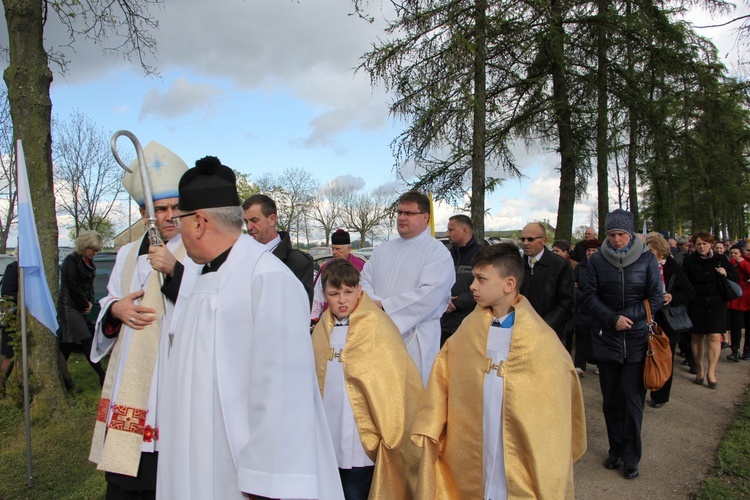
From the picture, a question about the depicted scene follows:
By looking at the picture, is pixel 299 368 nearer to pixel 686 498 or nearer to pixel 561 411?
pixel 561 411

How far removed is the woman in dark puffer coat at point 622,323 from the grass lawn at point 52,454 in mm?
4218

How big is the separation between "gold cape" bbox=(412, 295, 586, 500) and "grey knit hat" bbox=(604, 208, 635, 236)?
1.96 metres

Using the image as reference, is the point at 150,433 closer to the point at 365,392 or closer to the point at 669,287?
the point at 365,392

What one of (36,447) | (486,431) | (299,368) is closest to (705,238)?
(486,431)

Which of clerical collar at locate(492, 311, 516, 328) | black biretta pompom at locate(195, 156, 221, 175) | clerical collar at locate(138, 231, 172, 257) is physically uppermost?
black biretta pompom at locate(195, 156, 221, 175)

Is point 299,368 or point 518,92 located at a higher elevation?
point 518,92

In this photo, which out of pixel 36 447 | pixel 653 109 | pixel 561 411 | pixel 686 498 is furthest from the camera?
pixel 653 109

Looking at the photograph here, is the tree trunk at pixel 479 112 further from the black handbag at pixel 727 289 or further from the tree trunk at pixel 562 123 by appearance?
the black handbag at pixel 727 289

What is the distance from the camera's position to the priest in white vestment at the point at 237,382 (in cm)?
183

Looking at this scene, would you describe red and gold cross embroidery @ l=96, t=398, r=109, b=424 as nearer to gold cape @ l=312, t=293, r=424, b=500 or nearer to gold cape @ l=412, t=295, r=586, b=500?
gold cape @ l=312, t=293, r=424, b=500

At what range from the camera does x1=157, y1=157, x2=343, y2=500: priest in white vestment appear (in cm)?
183

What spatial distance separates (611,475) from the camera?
4730 mm

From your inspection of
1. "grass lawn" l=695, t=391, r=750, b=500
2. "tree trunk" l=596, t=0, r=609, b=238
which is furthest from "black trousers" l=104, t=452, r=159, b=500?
"tree trunk" l=596, t=0, r=609, b=238

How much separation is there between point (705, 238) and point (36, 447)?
28.2 feet
